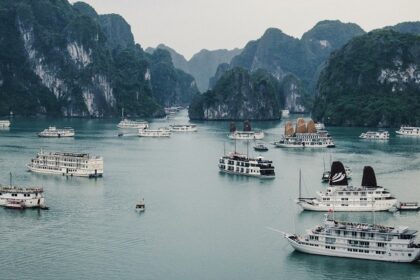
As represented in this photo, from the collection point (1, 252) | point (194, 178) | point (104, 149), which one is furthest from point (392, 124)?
point (1, 252)

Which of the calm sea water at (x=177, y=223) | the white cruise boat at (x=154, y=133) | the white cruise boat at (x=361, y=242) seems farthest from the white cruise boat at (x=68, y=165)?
the white cruise boat at (x=154, y=133)

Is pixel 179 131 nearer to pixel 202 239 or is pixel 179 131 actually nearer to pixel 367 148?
pixel 367 148

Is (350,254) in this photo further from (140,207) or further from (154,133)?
(154,133)

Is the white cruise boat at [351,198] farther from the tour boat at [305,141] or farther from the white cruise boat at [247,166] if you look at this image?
the tour boat at [305,141]

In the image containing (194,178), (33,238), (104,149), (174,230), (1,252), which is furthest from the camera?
(104,149)

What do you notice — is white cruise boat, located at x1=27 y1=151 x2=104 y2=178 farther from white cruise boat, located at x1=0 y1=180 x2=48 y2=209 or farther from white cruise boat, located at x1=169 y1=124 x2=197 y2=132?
white cruise boat, located at x1=169 y1=124 x2=197 y2=132
